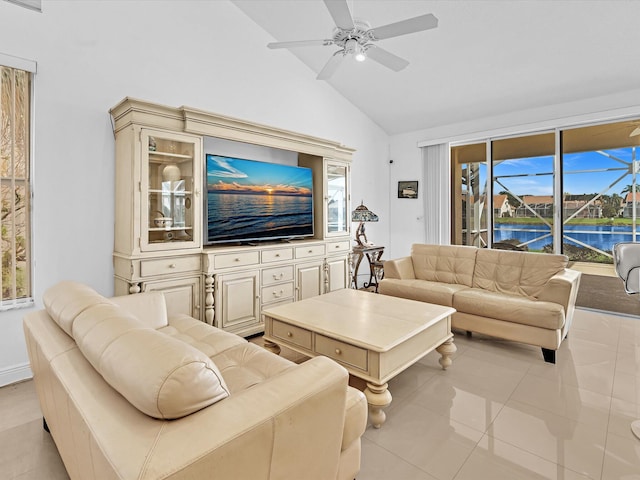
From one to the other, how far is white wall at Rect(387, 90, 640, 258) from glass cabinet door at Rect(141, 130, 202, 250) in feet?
12.1

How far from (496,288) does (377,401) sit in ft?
7.30

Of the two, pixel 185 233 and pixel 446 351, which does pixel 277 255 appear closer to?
pixel 185 233

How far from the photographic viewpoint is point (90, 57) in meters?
2.76

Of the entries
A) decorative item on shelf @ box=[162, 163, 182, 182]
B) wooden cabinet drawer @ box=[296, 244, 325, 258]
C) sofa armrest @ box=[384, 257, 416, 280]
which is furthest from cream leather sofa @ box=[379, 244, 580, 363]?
decorative item on shelf @ box=[162, 163, 182, 182]

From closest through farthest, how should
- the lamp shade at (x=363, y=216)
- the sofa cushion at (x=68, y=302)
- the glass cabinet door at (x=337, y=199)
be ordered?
the sofa cushion at (x=68, y=302), the glass cabinet door at (x=337, y=199), the lamp shade at (x=363, y=216)

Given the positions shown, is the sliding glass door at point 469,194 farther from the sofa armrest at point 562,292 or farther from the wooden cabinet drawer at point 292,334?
the wooden cabinet drawer at point 292,334

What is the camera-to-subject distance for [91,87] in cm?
277

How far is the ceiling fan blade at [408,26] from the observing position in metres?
2.21

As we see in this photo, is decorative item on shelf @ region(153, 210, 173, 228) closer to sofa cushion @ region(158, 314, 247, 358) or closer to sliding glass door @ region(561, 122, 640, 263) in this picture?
sofa cushion @ region(158, 314, 247, 358)

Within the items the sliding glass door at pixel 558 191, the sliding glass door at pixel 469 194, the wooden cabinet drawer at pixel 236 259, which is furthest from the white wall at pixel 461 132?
the wooden cabinet drawer at pixel 236 259

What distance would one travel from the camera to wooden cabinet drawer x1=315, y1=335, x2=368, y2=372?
6.38 feet

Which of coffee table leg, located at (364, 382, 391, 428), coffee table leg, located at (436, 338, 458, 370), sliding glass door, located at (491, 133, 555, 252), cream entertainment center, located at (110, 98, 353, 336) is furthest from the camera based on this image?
sliding glass door, located at (491, 133, 555, 252)

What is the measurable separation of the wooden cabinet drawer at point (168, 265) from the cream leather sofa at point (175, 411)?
1.32m

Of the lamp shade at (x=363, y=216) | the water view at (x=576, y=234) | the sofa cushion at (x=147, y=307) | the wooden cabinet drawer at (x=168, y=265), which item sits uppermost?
the lamp shade at (x=363, y=216)
